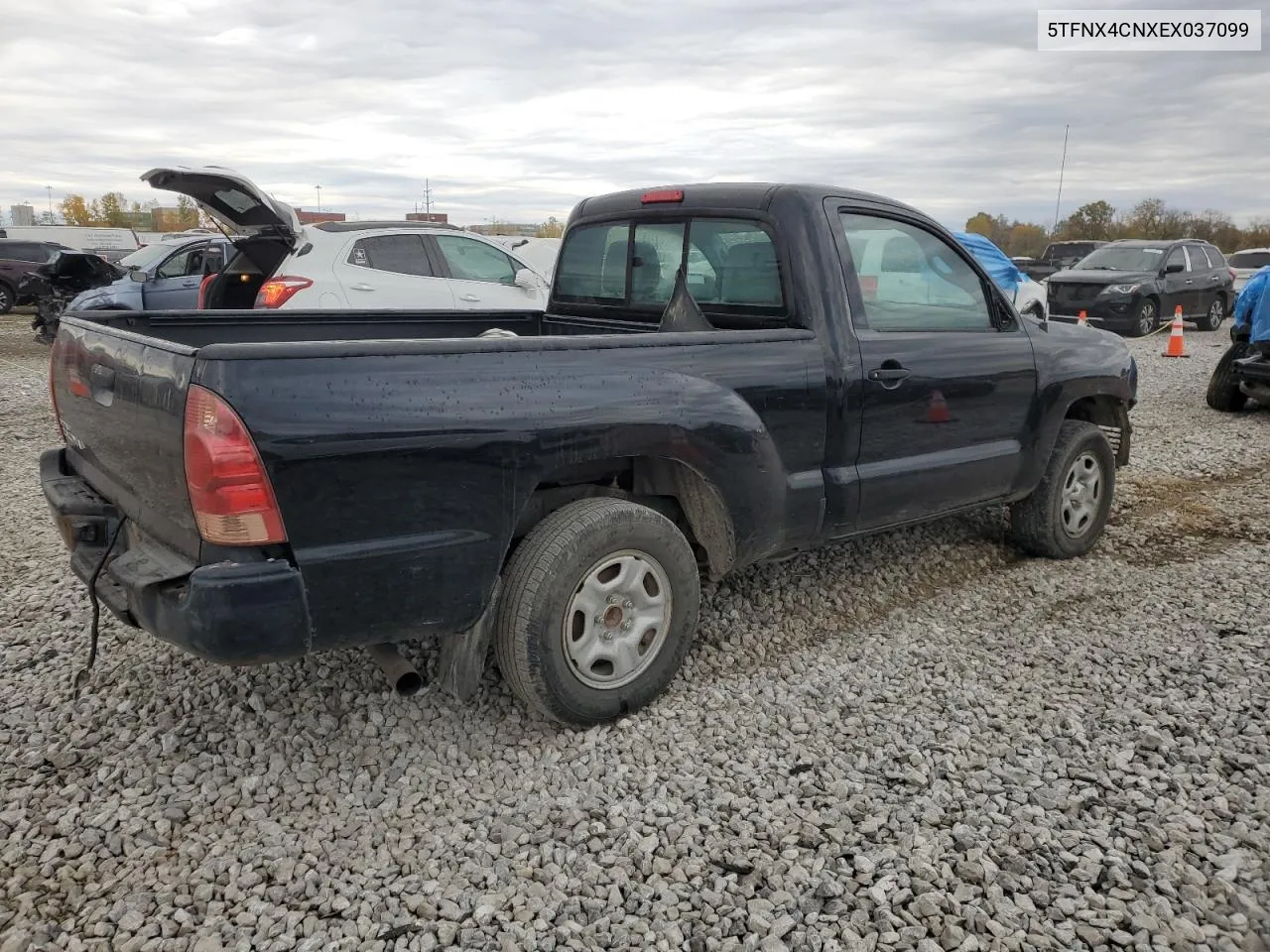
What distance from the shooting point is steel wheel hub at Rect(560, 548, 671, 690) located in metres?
3.18

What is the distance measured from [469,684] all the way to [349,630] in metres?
0.56

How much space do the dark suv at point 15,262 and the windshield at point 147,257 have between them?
6279mm

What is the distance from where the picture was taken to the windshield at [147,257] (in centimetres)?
1415

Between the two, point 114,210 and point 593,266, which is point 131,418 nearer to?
point 593,266

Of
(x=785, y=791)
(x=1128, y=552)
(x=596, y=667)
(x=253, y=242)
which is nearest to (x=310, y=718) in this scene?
(x=596, y=667)

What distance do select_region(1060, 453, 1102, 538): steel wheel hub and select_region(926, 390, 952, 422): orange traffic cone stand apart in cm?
126

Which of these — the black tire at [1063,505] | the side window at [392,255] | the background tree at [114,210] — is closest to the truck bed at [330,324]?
the black tire at [1063,505]

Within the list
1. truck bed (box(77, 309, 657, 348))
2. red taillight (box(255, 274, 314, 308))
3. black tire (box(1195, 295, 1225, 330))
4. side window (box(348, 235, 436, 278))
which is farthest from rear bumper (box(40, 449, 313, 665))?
black tire (box(1195, 295, 1225, 330))

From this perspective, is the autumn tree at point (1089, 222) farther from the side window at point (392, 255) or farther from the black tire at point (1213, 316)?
the side window at point (392, 255)

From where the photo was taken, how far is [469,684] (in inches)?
124

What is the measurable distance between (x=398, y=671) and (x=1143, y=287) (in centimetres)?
1716

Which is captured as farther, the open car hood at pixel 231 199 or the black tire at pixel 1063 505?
the open car hood at pixel 231 199

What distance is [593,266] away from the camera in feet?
15.4

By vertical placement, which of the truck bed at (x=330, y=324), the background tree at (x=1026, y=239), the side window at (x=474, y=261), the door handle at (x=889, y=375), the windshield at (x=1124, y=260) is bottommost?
the door handle at (x=889, y=375)
